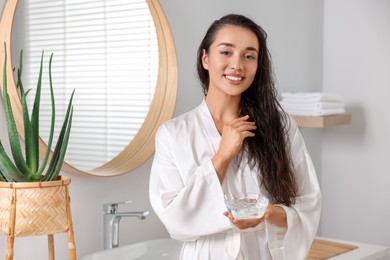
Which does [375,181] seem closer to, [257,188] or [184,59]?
[184,59]

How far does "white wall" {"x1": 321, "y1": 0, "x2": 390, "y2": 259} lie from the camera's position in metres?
3.57

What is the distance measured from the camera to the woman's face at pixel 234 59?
1873mm

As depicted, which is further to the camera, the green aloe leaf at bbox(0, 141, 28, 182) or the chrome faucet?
the chrome faucet

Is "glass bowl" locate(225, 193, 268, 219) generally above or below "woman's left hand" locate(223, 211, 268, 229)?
above

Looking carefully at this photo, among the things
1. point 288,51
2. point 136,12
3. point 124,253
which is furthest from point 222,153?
point 288,51

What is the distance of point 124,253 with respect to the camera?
7.83 feet

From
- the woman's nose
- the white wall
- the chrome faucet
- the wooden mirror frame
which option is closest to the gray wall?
the white wall

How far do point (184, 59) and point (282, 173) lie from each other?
1.05 m

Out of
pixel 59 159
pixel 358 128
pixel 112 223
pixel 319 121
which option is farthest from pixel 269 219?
pixel 358 128

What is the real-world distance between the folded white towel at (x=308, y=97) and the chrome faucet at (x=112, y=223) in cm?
122

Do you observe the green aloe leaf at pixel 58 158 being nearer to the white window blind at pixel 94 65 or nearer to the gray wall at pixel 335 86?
the white window blind at pixel 94 65

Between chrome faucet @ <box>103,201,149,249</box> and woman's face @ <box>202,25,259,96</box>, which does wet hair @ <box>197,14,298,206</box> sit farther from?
chrome faucet @ <box>103,201,149,249</box>

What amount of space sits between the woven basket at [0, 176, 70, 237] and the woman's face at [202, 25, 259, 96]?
518 mm

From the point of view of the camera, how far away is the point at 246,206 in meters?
1.73
